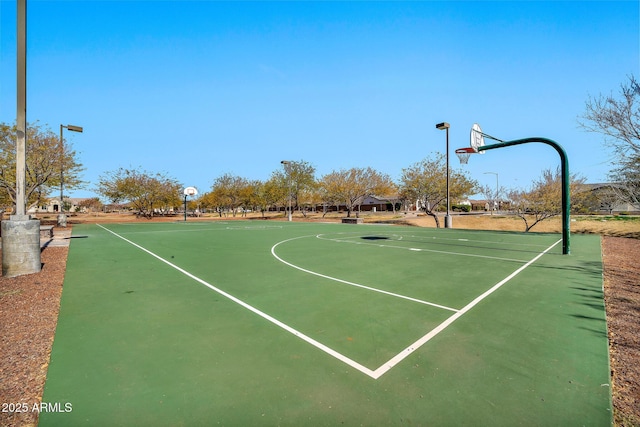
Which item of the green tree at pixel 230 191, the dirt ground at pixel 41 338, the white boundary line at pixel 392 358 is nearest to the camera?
the dirt ground at pixel 41 338

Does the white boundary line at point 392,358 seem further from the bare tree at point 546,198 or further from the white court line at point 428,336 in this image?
the bare tree at point 546,198

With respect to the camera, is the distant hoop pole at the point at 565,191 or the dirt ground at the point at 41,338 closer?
the dirt ground at the point at 41,338

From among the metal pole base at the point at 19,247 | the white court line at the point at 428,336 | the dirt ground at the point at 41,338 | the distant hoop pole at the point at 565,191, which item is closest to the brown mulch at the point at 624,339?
the dirt ground at the point at 41,338

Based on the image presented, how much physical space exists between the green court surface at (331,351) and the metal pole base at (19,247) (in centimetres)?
169

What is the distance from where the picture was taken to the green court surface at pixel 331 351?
287 cm

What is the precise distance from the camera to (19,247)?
8156mm

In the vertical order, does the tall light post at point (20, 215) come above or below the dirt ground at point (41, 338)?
above

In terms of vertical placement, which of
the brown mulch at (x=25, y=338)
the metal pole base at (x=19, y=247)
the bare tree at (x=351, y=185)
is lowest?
the brown mulch at (x=25, y=338)

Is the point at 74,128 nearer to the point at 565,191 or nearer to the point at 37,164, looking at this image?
the point at 37,164

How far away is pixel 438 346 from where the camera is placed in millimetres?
4121

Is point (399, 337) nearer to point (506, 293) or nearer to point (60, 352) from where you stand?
point (506, 293)

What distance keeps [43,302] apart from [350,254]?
8898 millimetres

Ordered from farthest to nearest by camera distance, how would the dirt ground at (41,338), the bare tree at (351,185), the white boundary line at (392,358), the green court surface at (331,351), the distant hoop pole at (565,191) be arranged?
1. the bare tree at (351,185)
2. the distant hoop pole at (565,191)
3. the white boundary line at (392,358)
4. the dirt ground at (41,338)
5. the green court surface at (331,351)

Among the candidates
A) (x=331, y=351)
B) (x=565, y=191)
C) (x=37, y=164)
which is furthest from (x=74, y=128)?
(x=565, y=191)
